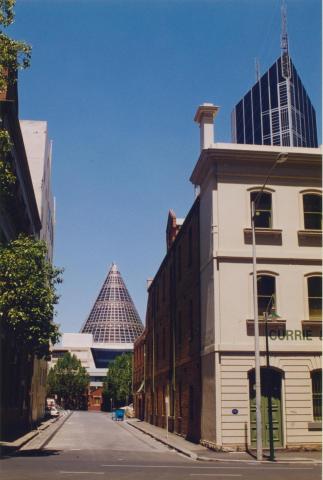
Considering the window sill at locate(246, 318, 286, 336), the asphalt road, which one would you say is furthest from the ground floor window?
the asphalt road

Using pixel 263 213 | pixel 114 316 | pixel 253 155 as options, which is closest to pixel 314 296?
pixel 263 213

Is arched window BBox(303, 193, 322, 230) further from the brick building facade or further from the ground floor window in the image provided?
the ground floor window

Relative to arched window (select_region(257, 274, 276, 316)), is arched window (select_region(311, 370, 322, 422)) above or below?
below

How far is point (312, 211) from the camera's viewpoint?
2692 centimetres

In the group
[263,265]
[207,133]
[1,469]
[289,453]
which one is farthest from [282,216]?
[1,469]

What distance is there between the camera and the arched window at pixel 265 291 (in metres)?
25.4

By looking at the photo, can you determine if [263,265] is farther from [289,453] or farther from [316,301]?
[289,453]

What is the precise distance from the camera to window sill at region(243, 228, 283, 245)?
25.9 meters

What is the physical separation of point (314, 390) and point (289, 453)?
9.59 ft

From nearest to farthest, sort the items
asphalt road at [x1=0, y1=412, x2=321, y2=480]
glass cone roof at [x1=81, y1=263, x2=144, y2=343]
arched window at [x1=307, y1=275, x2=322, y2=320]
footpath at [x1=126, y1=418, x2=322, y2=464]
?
asphalt road at [x1=0, y1=412, x2=321, y2=480]
footpath at [x1=126, y1=418, x2=322, y2=464]
arched window at [x1=307, y1=275, x2=322, y2=320]
glass cone roof at [x1=81, y1=263, x2=144, y2=343]

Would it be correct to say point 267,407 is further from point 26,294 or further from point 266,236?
point 26,294

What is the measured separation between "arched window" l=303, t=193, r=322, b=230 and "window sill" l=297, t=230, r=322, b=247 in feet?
1.71

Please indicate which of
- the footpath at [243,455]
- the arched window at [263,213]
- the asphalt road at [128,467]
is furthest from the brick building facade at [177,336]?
the asphalt road at [128,467]

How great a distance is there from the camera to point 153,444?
95.8 feet
